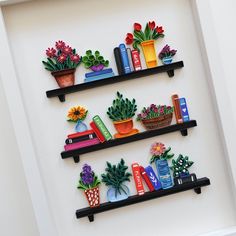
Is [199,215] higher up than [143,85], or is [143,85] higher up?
[143,85]

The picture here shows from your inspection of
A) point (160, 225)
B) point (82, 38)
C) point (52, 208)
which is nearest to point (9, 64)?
point (82, 38)

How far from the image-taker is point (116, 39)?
144 cm

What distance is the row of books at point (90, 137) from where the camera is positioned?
4.56 ft

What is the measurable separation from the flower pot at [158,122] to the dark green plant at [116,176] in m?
0.19

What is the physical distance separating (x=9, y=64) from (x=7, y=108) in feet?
0.57

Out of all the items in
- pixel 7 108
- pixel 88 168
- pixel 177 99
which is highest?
pixel 7 108

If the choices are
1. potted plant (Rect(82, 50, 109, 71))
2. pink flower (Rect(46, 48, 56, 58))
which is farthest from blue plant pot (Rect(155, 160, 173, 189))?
pink flower (Rect(46, 48, 56, 58))

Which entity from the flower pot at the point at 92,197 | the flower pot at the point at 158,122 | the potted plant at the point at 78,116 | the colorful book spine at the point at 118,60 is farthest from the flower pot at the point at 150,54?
the flower pot at the point at 92,197

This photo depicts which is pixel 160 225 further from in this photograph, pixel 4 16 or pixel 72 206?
pixel 4 16

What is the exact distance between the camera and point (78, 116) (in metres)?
1.41

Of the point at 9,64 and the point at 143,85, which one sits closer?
the point at 9,64

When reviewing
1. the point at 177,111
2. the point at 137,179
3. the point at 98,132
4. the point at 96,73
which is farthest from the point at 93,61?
the point at 137,179

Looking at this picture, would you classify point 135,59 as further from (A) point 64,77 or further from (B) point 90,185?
(B) point 90,185

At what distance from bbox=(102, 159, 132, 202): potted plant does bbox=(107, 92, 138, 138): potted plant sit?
0.12 metres
